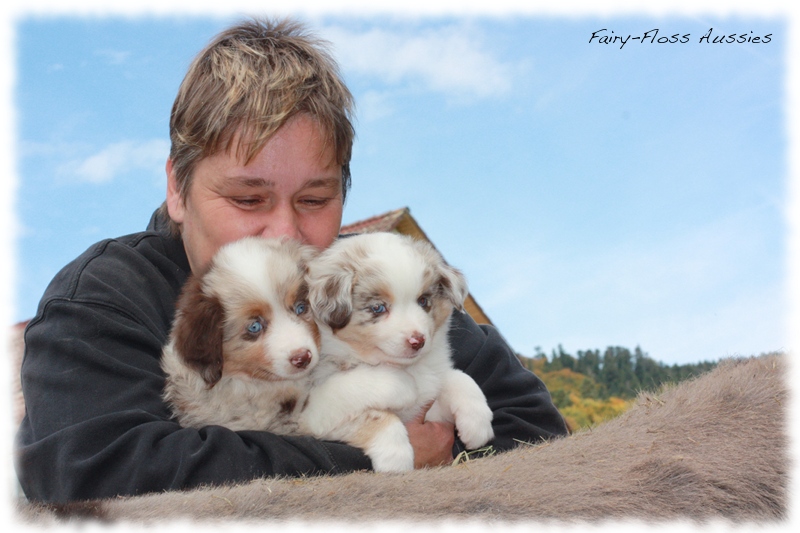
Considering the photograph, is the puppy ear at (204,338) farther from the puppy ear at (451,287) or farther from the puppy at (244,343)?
the puppy ear at (451,287)

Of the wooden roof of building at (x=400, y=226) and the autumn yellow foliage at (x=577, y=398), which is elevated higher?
the wooden roof of building at (x=400, y=226)

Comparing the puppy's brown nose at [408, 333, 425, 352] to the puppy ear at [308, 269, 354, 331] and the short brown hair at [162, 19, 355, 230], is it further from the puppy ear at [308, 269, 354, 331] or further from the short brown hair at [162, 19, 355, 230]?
the short brown hair at [162, 19, 355, 230]

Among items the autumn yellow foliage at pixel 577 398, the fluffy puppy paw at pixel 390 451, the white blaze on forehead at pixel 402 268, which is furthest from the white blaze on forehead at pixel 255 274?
the autumn yellow foliage at pixel 577 398

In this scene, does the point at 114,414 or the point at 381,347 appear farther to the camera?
the point at 381,347

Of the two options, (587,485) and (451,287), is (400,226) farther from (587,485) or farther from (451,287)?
(587,485)

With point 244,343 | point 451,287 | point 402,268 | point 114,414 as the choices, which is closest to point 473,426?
point 451,287

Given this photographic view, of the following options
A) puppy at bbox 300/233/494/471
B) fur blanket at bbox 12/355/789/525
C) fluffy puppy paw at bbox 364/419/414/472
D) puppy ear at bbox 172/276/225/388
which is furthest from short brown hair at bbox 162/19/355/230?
fur blanket at bbox 12/355/789/525

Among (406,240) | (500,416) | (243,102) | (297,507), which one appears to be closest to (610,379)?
(500,416)
